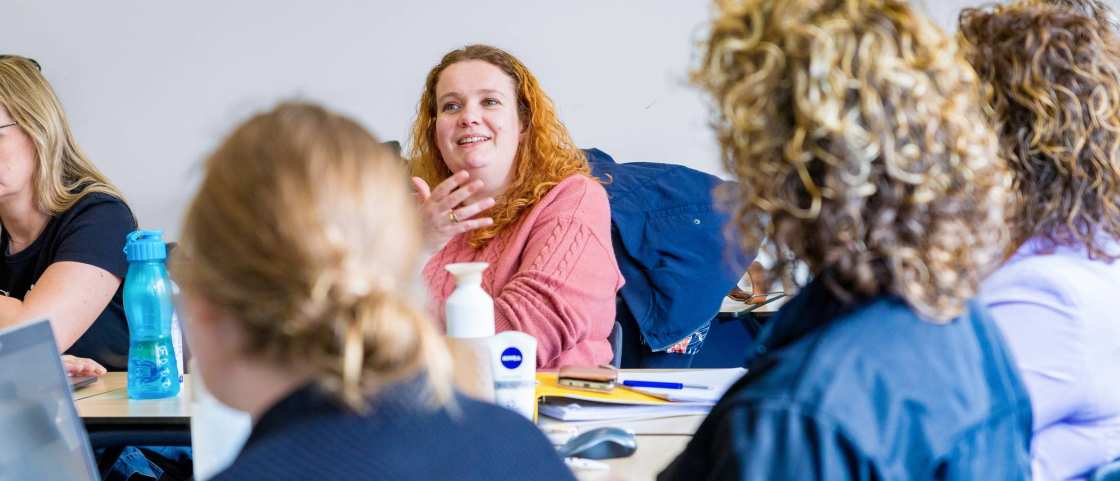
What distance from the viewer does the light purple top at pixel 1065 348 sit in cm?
123

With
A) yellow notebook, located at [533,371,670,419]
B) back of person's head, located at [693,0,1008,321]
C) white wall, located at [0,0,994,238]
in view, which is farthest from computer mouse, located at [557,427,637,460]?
white wall, located at [0,0,994,238]

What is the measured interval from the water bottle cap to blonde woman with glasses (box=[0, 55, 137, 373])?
15.1 inches

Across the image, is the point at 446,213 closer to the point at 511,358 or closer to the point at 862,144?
the point at 511,358

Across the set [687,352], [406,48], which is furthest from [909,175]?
[406,48]

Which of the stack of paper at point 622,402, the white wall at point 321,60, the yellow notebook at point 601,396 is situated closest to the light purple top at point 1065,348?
the stack of paper at point 622,402

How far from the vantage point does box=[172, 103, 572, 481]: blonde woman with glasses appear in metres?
0.73

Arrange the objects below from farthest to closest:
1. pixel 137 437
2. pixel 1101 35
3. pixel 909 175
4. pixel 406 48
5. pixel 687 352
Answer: pixel 406 48
pixel 687 352
pixel 137 437
pixel 1101 35
pixel 909 175

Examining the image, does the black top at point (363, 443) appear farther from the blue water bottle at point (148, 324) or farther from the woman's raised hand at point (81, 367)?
the woman's raised hand at point (81, 367)

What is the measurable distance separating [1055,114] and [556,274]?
3.36 ft

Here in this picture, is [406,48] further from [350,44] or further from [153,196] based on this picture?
[153,196]

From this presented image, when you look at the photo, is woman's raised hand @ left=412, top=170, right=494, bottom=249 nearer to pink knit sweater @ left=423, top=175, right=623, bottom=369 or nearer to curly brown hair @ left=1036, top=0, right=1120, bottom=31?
pink knit sweater @ left=423, top=175, right=623, bottom=369

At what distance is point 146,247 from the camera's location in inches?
72.9

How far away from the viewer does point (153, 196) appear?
3.92 m

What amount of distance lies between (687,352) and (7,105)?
1.61 m
